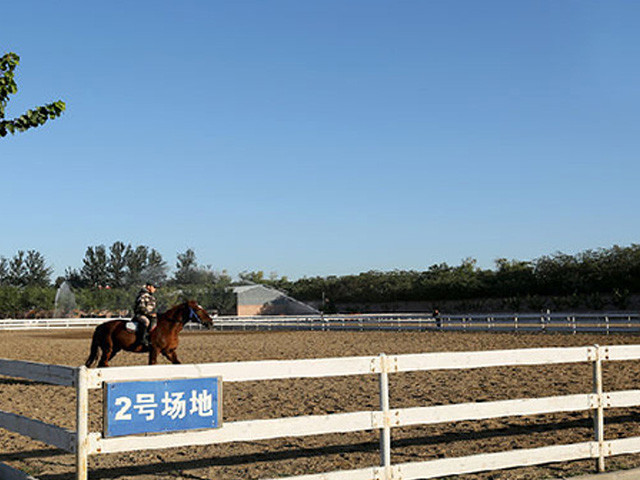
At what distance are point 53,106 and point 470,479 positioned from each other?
6862 millimetres

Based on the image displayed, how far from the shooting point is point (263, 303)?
3725 inches

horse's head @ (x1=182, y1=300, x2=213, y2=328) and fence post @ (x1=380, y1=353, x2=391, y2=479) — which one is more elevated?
horse's head @ (x1=182, y1=300, x2=213, y2=328)

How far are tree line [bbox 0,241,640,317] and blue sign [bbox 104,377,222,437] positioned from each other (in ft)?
214

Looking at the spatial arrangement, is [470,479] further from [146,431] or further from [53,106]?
[53,106]

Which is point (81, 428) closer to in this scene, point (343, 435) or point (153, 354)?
point (343, 435)

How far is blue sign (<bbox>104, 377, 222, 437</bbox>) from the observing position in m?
5.90

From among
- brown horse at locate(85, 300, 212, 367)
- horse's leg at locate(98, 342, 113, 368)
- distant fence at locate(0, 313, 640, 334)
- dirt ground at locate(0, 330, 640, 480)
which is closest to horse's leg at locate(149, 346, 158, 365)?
brown horse at locate(85, 300, 212, 367)

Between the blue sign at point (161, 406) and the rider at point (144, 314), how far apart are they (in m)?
10.4

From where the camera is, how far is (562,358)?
26.2 feet

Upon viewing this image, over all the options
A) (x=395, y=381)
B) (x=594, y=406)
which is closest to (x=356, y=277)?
(x=395, y=381)

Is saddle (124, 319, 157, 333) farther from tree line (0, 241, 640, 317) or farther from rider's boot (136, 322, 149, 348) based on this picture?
tree line (0, 241, 640, 317)

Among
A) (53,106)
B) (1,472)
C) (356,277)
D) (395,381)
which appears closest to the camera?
(1,472)

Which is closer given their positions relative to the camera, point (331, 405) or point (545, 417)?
point (545, 417)

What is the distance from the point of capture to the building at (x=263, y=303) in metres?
92.6
